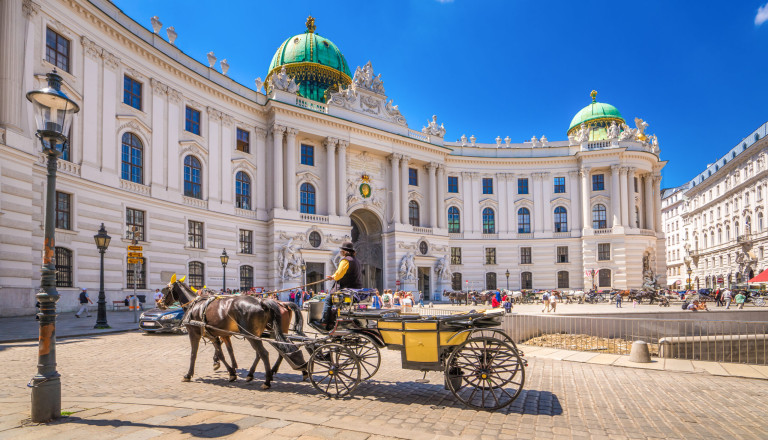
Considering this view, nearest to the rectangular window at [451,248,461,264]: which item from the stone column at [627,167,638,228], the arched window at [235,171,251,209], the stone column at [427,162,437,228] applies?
the stone column at [427,162,437,228]

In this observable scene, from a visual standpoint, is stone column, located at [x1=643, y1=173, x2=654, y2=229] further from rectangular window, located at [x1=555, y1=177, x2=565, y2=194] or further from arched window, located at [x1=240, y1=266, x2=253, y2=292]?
arched window, located at [x1=240, y1=266, x2=253, y2=292]

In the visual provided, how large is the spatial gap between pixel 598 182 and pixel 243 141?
36.6 m

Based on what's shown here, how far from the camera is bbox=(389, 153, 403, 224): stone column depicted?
141ft

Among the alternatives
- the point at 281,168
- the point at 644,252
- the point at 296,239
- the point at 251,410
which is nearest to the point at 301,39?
the point at 281,168

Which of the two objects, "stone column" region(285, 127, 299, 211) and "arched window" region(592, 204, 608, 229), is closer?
"stone column" region(285, 127, 299, 211)

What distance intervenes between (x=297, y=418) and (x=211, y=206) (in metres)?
28.3

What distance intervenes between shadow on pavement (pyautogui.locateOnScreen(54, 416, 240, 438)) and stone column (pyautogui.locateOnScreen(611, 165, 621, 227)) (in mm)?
49768

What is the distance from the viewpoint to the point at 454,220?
50688 mm

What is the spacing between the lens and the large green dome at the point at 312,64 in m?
44.4

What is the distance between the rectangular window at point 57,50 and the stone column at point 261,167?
1433 cm

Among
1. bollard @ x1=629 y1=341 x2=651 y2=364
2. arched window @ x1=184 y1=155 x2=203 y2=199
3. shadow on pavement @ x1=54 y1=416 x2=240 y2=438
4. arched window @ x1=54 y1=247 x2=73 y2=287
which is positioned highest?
arched window @ x1=184 y1=155 x2=203 y2=199

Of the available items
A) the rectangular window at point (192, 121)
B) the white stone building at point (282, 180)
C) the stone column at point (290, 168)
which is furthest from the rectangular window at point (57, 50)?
the stone column at point (290, 168)

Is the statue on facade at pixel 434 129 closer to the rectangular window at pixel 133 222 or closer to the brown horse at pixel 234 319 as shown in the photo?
the rectangular window at pixel 133 222

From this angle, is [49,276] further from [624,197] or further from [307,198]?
[624,197]
